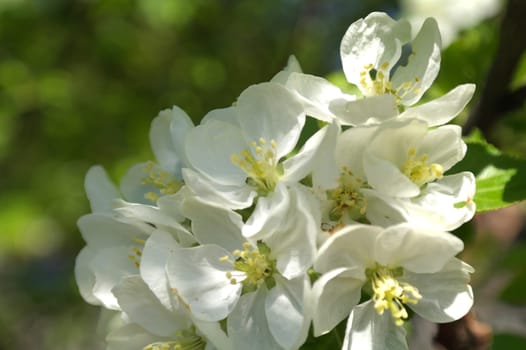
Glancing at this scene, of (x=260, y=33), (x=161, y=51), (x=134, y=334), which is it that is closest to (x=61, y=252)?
(x=161, y=51)

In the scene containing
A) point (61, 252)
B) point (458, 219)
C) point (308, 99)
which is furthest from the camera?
point (61, 252)

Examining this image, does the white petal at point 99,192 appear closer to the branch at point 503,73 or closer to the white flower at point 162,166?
the white flower at point 162,166

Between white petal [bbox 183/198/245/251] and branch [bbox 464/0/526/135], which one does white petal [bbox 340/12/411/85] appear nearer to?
branch [bbox 464/0/526/135]

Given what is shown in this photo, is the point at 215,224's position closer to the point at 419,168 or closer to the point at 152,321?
the point at 152,321

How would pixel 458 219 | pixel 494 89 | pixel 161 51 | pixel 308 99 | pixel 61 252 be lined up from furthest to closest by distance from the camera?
pixel 61 252
pixel 161 51
pixel 494 89
pixel 308 99
pixel 458 219

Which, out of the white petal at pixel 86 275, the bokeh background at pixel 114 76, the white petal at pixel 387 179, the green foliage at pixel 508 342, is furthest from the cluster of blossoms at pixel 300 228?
the bokeh background at pixel 114 76

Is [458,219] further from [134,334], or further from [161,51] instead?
[161,51]
